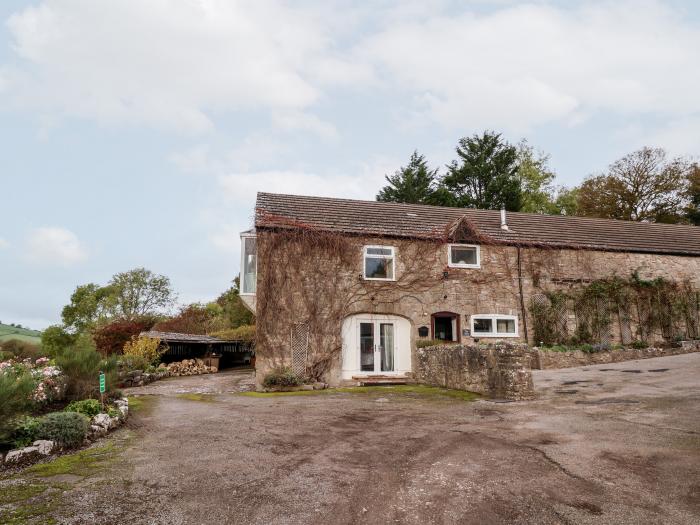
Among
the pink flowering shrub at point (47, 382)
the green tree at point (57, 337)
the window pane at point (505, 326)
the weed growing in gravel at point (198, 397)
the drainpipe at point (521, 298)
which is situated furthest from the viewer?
the green tree at point (57, 337)

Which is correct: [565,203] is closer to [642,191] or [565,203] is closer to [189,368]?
[642,191]

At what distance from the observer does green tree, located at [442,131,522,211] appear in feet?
130

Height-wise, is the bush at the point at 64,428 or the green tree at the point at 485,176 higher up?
the green tree at the point at 485,176

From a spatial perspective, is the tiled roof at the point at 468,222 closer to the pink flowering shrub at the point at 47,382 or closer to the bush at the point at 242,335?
the pink flowering shrub at the point at 47,382

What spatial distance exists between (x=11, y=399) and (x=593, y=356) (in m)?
18.5

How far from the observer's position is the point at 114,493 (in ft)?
17.6

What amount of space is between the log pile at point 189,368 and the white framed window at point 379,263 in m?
13.0

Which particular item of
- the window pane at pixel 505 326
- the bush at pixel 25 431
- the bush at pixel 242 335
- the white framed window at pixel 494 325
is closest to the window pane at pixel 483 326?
the white framed window at pixel 494 325

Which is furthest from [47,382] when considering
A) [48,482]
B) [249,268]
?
[249,268]

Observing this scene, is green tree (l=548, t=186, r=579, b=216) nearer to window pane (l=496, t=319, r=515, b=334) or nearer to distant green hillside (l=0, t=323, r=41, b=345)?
window pane (l=496, t=319, r=515, b=334)

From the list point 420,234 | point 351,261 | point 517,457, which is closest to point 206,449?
point 517,457

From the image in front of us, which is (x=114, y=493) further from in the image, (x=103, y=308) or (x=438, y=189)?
(x=103, y=308)

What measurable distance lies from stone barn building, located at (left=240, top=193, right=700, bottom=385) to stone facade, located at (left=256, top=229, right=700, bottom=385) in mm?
41

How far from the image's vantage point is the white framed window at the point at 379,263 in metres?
17.9
